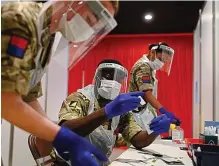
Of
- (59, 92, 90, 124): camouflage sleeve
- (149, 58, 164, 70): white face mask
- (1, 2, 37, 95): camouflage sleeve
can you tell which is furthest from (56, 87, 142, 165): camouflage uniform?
(149, 58, 164, 70): white face mask

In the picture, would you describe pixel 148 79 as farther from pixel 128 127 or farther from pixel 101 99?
pixel 101 99

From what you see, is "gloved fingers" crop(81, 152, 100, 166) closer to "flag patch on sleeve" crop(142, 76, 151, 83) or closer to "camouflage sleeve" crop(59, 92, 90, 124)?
"camouflage sleeve" crop(59, 92, 90, 124)

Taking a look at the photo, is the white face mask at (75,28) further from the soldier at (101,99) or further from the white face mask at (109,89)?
the white face mask at (109,89)

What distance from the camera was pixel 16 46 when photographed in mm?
704

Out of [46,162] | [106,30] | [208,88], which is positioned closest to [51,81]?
[208,88]

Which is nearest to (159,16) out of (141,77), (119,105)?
(141,77)

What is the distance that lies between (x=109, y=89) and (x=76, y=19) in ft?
2.49

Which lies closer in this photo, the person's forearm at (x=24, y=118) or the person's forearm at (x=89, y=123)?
the person's forearm at (x=24, y=118)

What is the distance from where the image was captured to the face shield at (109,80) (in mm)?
1549

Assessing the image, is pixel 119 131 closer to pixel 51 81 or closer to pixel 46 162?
pixel 46 162

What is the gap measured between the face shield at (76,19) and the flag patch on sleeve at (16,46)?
0.25 ft

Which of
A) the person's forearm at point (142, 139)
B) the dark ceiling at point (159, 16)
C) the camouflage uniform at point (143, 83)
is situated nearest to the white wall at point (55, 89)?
the dark ceiling at point (159, 16)

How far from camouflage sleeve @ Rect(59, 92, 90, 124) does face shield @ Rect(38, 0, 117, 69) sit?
0.55 metres

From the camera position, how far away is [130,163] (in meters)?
1.34
